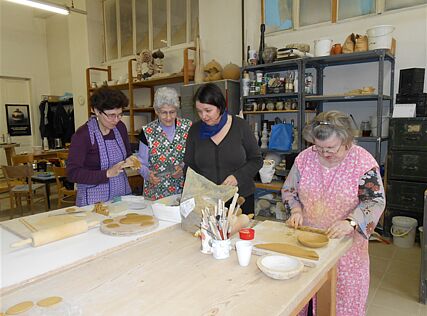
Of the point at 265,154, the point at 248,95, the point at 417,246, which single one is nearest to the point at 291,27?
the point at 248,95

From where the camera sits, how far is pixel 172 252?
137 centimetres

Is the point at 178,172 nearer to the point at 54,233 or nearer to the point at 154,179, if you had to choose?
the point at 154,179

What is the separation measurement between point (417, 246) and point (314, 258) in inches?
112

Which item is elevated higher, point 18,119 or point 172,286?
point 18,119

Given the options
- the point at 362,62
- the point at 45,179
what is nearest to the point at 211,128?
the point at 362,62

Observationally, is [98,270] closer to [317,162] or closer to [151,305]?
[151,305]

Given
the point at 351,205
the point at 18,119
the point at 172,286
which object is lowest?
the point at 172,286

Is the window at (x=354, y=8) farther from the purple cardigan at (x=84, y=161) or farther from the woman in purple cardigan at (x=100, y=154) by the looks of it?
the purple cardigan at (x=84, y=161)

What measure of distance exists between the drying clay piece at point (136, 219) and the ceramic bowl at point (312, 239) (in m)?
0.73

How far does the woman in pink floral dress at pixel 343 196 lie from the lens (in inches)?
59.1

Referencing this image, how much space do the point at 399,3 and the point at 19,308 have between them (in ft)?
14.1

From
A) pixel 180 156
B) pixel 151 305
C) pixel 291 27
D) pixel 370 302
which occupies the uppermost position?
pixel 291 27

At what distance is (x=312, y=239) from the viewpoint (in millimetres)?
1392

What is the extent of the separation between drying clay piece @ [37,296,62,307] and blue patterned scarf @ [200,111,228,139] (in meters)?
1.26
